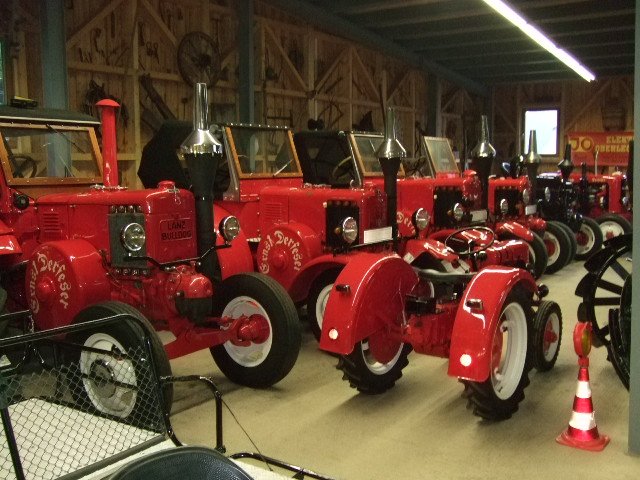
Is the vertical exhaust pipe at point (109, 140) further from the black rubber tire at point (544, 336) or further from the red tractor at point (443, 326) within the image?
the black rubber tire at point (544, 336)

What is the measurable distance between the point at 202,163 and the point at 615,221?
6941 millimetres

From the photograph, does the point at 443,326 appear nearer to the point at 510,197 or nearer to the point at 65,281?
the point at 65,281

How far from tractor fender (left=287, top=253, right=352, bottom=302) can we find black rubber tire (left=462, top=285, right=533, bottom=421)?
1331 mm

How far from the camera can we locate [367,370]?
11.8ft

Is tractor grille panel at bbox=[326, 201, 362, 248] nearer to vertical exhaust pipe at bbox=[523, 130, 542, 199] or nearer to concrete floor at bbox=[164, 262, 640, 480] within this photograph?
concrete floor at bbox=[164, 262, 640, 480]

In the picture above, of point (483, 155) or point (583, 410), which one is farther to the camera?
point (483, 155)

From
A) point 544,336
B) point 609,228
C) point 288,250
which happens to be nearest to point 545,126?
point 609,228

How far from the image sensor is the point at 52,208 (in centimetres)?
402

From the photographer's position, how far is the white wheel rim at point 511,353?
3.36m

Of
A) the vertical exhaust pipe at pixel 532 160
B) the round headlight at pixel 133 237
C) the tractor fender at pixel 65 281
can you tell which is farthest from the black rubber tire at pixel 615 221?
the tractor fender at pixel 65 281

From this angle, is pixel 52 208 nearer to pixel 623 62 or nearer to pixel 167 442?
pixel 167 442

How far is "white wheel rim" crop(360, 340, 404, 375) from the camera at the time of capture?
362 centimetres

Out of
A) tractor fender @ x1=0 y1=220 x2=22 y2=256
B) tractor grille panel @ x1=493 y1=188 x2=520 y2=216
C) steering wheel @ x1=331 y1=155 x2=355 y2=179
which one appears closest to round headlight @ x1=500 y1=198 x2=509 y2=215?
tractor grille panel @ x1=493 y1=188 x2=520 y2=216

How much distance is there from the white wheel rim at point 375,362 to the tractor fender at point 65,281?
1.45m
